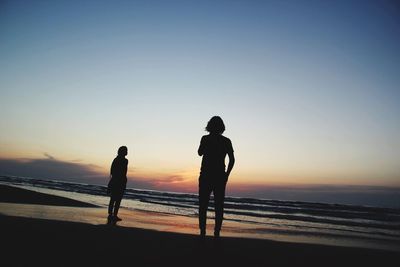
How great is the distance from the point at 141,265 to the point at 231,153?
2348 millimetres

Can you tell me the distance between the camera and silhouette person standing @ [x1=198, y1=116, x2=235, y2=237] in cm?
483

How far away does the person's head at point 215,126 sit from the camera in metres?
Result: 5.10

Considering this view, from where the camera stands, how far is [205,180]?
4.87 meters

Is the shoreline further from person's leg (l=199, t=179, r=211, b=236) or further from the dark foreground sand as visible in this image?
person's leg (l=199, t=179, r=211, b=236)

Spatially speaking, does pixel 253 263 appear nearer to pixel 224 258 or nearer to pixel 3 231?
pixel 224 258

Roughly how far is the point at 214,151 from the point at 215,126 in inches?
16.6

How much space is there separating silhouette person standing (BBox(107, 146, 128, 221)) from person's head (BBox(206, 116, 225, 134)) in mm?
4895

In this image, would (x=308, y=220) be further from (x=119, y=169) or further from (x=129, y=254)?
(x=129, y=254)

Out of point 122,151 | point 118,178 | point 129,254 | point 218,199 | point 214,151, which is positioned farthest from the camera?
point 122,151

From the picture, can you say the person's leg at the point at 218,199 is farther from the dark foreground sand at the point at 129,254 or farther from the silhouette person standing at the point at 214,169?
the dark foreground sand at the point at 129,254

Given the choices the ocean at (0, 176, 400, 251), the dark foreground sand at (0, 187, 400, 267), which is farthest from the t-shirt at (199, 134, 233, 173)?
the ocean at (0, 176, 400, 251)

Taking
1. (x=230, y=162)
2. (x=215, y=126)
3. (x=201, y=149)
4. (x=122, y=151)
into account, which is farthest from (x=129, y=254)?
(x=122, y=151)

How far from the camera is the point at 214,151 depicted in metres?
4.99

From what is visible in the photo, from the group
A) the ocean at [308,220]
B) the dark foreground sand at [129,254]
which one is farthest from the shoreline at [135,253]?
the ocean at [308,220]
